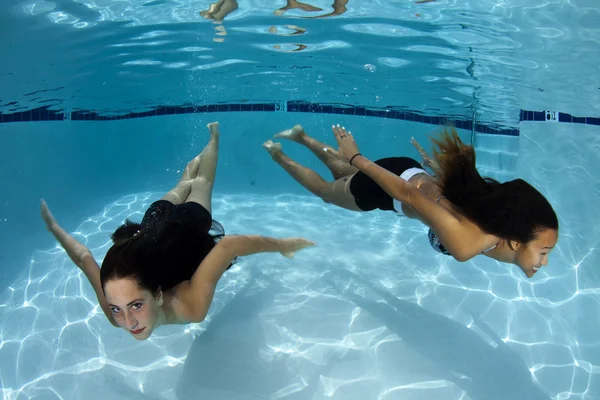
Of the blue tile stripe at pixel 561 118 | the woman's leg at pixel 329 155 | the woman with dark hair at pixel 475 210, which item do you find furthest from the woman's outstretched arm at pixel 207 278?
the blue tile stripe at pixel 561 118

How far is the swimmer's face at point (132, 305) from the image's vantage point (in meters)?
3.27

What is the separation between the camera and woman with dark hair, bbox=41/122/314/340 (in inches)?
132

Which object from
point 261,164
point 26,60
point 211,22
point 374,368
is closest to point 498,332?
point 374,368

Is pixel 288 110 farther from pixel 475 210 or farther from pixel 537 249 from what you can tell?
pixel 537 249

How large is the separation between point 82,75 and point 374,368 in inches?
442

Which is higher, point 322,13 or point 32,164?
point 322,13

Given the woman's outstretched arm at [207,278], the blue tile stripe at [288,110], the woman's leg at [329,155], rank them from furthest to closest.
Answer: the blue tile stripe at [288,110]
the woman's leg at [329,155]
the woman's outstretched arm at [207,278]

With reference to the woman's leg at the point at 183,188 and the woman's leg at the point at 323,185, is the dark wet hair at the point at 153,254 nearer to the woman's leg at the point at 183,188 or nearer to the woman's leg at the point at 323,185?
the woman's leg at the point at 183,188

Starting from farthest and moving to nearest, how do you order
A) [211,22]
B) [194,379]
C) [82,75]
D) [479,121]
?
[479,121]
[82,75]
[211,22]
[194,379]

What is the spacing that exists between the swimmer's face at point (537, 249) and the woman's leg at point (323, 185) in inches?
91.6

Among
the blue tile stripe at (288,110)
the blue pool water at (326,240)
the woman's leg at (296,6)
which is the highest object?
the woman's leg at (296,6)

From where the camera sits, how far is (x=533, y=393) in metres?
4.96

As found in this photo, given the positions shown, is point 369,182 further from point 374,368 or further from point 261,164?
point 261,164

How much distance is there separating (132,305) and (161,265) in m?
0.51
